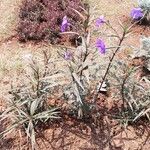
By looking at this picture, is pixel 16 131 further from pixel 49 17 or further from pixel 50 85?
pixel 49 17

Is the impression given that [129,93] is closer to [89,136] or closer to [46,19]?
[89,136]

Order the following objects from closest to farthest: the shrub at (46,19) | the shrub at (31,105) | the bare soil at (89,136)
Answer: the shrub at (31,105) < the bare soil at (89,136) < the shrub at (46,19)

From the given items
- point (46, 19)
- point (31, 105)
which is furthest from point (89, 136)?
point (46, 19)

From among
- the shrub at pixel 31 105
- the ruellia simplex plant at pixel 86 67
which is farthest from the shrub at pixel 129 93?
the shrub at pixel 31 105

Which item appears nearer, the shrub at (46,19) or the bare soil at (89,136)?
the bare soil at (89,136)

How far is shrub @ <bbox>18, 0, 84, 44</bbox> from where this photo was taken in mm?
7312

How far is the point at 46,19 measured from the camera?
762 centimetres

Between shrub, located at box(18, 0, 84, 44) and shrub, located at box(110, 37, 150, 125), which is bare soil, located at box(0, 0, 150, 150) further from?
shrub, located at box(18, 0, 84, 44)

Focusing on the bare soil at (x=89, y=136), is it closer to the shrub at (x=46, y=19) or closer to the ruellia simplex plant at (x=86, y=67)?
the ruellia simplex plant at (x=86, y=67)

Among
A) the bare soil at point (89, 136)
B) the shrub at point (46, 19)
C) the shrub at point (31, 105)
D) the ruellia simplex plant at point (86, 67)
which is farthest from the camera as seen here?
the shrub at point (46, 19)

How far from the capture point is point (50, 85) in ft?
17.1

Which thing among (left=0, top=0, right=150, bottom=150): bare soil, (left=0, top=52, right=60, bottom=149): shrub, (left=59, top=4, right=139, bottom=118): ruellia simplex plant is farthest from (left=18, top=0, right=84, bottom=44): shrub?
(left=0, top=52, right=60, bottom=149): shrub

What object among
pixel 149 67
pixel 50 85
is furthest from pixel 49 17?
pixel 50 85

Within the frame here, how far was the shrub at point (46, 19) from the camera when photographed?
731cm
